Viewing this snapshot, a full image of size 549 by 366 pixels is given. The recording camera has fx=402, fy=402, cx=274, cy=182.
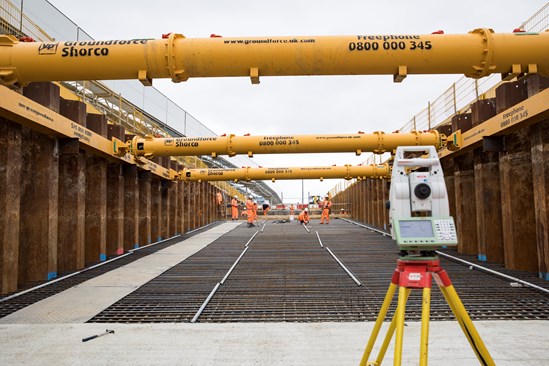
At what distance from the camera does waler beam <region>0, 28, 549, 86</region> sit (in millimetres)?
5062

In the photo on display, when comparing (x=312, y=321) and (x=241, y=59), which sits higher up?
(x=241, y=59)

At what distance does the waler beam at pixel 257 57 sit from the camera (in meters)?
5.06

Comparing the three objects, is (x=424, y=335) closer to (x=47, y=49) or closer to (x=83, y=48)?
(x=83, y=48)

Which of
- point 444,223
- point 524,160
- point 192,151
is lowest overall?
point 444,223

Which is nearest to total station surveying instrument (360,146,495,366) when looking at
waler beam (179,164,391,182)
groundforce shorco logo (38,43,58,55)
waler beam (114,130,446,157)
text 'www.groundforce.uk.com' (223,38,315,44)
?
text 'www.groundforce.uk.com' (223,38,315,44)

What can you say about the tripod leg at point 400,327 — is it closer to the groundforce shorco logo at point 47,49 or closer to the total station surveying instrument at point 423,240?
the total station surveying instrument at point 423,240

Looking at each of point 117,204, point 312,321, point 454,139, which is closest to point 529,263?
point 454,139

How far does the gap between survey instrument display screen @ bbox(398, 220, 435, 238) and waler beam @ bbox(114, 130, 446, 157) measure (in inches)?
334

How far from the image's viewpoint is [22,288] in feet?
25.3

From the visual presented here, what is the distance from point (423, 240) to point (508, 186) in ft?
24.2

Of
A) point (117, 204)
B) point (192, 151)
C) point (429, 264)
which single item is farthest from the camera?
point (117, 204)

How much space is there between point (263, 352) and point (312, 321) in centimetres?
141

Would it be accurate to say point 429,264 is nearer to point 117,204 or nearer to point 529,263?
point 529,263

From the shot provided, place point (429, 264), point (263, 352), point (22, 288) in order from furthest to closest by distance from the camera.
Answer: point (22, 288) → point (263, 352) → point (429, 264)
